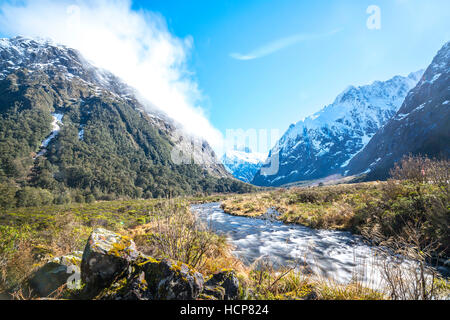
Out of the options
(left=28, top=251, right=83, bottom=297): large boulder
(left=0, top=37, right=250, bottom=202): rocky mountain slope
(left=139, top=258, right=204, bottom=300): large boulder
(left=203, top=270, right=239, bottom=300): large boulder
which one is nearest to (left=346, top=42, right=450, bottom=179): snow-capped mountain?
(left=0, top=37, right=250, bottom=202): rocky mountain slope

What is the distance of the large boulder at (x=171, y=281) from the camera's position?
3025mm

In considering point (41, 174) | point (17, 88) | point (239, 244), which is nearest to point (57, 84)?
point (17, 88)

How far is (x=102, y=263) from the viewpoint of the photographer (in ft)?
11.1

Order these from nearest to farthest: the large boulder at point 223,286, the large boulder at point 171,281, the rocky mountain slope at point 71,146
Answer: the large boulder at point 171,281 < the large boulder at point 223,286 < the rocky mountain slope at point 71,146

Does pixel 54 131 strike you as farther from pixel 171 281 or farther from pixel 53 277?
pixel 171 281

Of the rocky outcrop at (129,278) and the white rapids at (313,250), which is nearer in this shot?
the rocky outcrop at (129,278)

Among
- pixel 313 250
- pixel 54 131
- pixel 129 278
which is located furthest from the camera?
pixel 54 131

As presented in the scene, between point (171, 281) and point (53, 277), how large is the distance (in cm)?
275

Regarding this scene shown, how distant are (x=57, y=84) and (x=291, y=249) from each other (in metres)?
259

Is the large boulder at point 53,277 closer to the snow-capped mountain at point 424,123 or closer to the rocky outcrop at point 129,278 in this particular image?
the rocky outcrop at point 129,278

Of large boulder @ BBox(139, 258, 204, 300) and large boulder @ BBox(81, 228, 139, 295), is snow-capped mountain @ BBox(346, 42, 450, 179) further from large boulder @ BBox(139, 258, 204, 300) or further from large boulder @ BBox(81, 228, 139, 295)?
large boulder @ BBox(81, 228, 139, 295)

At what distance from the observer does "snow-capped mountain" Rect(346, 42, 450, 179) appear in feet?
392

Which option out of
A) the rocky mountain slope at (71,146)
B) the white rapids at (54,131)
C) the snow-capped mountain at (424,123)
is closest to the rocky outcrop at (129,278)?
the rocky mountain slope at (71,146)

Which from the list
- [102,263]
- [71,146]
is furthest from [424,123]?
[71,146]
